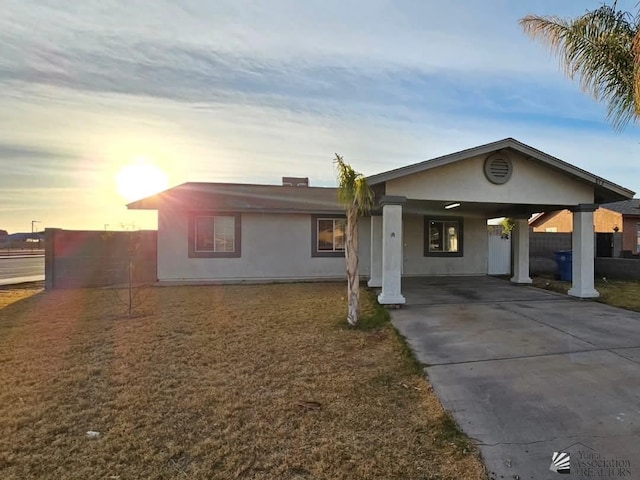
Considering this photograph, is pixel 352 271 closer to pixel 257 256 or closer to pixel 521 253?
pixel 257 256

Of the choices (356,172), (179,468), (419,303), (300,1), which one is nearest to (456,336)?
(419,303)

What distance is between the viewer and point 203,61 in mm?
8523

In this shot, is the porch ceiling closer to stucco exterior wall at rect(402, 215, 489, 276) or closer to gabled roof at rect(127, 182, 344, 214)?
stucco exterior wall at rect(402, 215, 489, 276)

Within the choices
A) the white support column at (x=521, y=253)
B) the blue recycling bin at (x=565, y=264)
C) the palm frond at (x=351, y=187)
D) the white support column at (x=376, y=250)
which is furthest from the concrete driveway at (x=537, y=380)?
the blue recycling bin at (x=565, y=264)

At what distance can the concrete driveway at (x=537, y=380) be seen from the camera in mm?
2916

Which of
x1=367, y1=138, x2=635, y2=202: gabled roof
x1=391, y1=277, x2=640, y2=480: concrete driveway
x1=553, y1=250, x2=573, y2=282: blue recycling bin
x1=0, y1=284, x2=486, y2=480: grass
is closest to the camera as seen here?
x1=0, y1=284, x2=486, y2=480: grass

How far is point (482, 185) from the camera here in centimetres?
888

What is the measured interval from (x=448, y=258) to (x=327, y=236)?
193 inches

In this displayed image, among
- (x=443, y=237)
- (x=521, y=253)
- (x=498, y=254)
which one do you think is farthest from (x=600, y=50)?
(x=498, y=254)

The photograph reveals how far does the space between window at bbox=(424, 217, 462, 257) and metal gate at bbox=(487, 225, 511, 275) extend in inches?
65.6

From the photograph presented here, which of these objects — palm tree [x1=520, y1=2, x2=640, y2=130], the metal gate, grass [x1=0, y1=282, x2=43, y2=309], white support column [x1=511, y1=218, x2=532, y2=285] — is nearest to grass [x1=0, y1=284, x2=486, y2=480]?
grass [x1=0, y1=282, x2=43, y2=309]

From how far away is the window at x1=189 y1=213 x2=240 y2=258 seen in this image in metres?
12.6

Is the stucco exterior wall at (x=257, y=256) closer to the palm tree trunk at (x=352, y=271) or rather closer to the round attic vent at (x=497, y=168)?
the round attic vent at (x=497, y=168)

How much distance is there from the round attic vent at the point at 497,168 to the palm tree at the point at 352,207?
352cm
